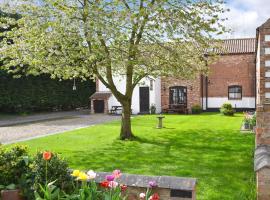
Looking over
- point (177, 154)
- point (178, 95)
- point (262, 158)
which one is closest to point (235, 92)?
point (178, 95)

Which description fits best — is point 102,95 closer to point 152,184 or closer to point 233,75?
point 233,75

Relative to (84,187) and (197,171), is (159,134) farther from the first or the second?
(84,187)

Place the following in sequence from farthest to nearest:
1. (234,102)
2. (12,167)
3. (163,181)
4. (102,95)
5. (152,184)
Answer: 1. (102,95)
2. (234,102)
3. (12,167)
4. (163,181)
5. (152,184)

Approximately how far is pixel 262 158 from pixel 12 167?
186 inches

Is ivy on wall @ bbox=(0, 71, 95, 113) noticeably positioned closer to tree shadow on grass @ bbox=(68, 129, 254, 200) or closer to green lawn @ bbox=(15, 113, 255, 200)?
green lawn @ bbox=(15, 113, 255, 200)

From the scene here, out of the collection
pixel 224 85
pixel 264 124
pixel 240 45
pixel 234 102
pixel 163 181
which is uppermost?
pixel 240 45

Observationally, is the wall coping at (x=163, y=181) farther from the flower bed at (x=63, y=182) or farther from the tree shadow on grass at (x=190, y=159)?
the tree shadow on grass at (x=190, y=159)

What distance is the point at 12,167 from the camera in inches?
246

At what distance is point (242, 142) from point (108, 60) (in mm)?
6497

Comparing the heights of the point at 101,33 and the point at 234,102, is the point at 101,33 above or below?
above

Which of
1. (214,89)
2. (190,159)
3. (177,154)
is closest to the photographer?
(190,159)

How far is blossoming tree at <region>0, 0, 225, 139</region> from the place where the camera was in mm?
12820

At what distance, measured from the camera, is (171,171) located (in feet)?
33.1

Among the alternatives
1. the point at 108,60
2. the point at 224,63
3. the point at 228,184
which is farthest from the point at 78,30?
the point at 224,63
